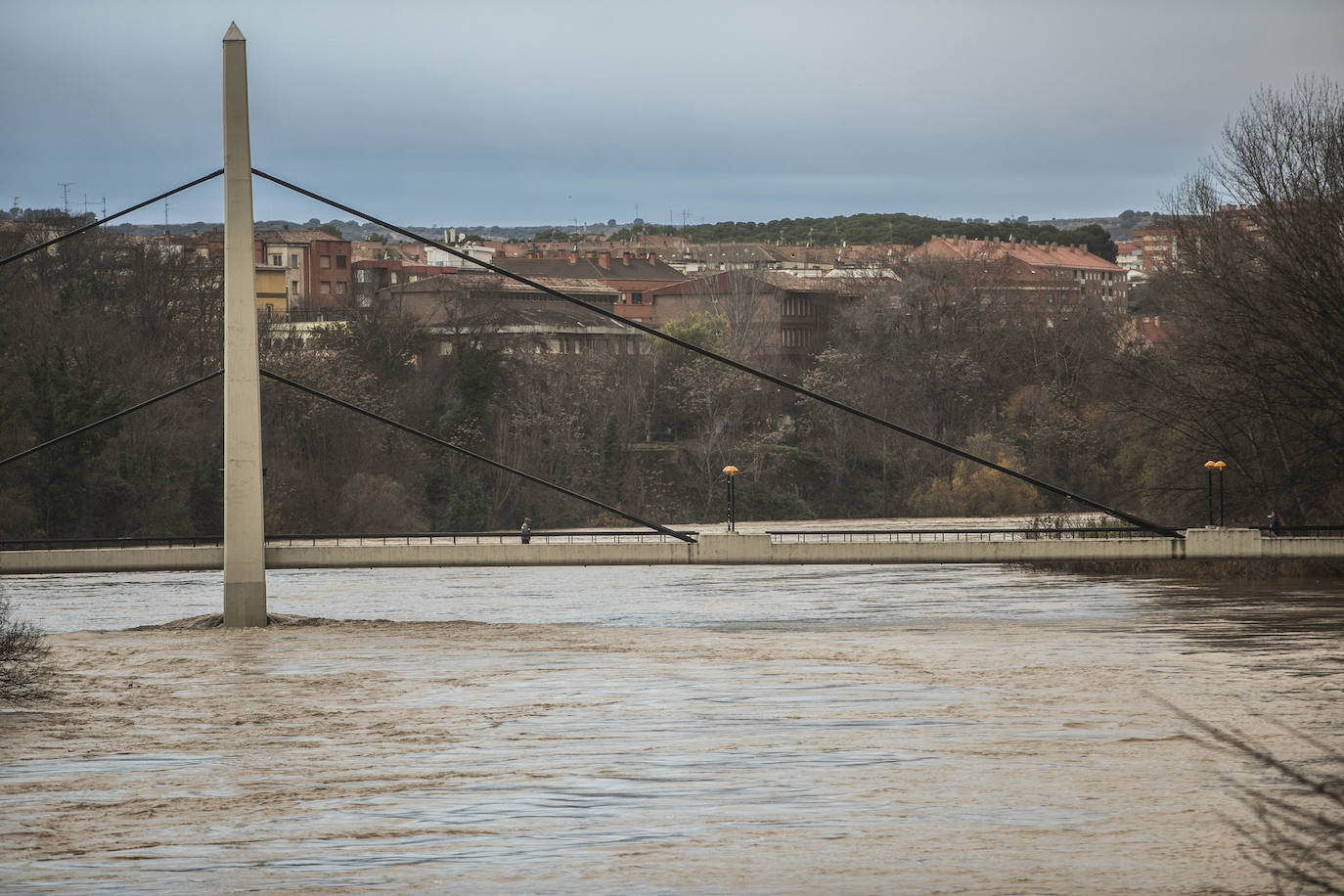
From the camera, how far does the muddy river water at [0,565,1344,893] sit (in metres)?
13.1

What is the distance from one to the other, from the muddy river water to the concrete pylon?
2.09 metres

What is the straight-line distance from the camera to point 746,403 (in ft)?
279

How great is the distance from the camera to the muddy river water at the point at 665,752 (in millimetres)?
13055

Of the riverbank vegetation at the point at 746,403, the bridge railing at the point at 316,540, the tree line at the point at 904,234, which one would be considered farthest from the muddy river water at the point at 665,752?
the tree line at the point at 904,234

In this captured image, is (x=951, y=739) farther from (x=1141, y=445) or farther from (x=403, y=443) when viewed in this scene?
(x=403, y=443)

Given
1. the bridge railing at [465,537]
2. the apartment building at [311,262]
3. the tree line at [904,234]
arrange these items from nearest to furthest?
the bridge railing at [465,537], the apartment building at [311,262], the tree line at [904,234]

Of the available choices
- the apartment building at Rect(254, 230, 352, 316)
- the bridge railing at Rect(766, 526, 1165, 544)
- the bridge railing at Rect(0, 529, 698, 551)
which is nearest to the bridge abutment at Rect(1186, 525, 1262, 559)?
the bridge railing at Rect(766, 526, 1165, 544)

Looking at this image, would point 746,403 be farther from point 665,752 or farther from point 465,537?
point 665,752

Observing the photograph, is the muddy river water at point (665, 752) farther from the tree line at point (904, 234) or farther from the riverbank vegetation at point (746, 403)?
the tree line at point (904, 234)

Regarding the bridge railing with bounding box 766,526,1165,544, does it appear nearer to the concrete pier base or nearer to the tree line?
the concrete pier base

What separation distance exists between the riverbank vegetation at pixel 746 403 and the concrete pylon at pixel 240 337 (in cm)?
2007

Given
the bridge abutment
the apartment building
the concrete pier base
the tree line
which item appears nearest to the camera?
the concrete pier base

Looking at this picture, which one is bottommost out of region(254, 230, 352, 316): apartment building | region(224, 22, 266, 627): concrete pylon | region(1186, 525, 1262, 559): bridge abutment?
region(1186, 525, 1262, 559): bridge abutment

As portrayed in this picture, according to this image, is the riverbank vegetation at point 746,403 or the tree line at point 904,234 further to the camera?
the tree line at point 904,234
